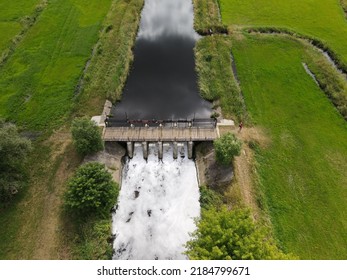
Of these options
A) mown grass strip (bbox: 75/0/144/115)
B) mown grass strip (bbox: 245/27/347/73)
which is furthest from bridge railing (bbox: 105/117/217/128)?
mown grass strip (bbox: 245/27/347/73)

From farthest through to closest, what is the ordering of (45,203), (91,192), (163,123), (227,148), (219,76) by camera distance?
1. (219,76)
2. (163,123)
3. (227,148)
4. (45,203)
5. (91,192)

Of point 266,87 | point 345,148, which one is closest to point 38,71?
point 266,87

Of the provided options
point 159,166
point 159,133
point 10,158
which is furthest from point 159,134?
point 10,158

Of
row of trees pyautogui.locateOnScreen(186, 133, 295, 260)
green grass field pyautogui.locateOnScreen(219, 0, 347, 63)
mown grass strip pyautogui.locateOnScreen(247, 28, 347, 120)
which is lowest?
mown grass strip pyautogui.locateOnScreen(247, 28, 347, 120)

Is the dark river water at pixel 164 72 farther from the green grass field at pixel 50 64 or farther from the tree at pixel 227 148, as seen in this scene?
the tree at pixel 227 148

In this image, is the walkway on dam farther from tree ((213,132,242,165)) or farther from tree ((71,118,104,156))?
tree ((213,132,242,165))

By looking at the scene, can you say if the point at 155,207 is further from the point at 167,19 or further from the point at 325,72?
the point at 167,19
